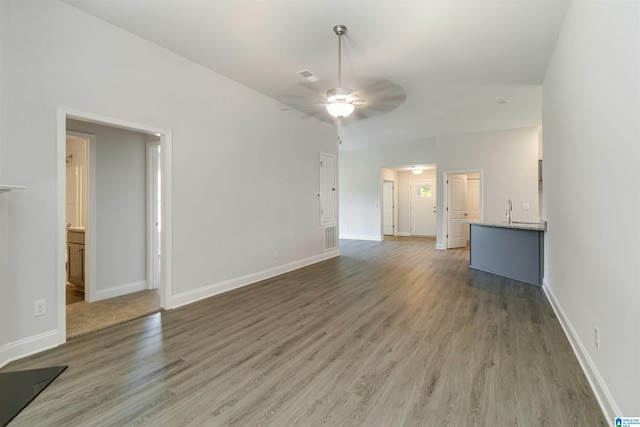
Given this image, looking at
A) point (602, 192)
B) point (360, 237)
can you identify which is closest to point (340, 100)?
point (602, 192)

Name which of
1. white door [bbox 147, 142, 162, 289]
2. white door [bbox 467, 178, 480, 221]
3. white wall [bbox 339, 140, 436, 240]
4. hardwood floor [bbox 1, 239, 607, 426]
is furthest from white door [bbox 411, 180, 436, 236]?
white door [bbox 147, 142, 162, 289]

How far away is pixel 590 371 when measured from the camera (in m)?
2.19

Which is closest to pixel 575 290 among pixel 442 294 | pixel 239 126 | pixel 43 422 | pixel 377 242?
pixel 442 294

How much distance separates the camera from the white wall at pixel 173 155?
2.59 meters

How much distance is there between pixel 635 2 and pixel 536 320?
292cm

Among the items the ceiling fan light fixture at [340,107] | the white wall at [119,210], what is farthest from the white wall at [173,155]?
the ceiling fan light fixture at [340,107]

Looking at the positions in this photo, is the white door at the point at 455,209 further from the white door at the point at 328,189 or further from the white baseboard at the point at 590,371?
the white baseboard at the point at 590,371

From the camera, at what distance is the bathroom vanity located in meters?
4.78

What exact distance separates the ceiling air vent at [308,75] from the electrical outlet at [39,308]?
3733mm

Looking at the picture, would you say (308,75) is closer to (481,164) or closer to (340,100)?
(340,100)

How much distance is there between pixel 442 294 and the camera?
14.3ft

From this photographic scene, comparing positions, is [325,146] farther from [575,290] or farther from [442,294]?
[575,290]

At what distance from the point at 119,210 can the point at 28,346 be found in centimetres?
211

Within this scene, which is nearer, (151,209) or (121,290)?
(121,290)
